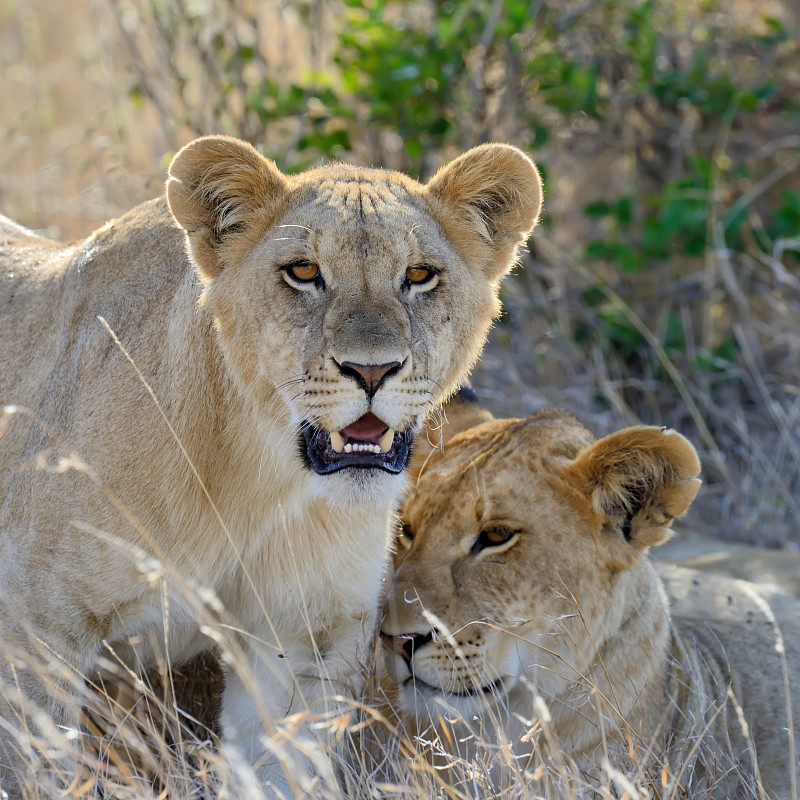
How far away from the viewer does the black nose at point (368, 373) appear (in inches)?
96.9

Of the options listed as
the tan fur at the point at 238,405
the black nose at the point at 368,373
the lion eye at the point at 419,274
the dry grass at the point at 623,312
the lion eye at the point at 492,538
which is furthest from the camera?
the dry grass at the point at 623,312

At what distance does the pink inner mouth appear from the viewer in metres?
2.61

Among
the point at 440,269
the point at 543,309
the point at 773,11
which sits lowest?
the point at 543,309

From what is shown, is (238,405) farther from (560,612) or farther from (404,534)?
(560,612)

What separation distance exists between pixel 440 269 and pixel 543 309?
326cm

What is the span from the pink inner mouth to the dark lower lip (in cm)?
4

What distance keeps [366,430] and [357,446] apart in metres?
0.04

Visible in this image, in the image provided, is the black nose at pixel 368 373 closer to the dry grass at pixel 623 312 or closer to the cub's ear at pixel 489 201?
the cub's ear at pixel 489 201

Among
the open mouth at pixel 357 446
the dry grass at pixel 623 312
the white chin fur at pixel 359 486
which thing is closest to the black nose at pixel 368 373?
the open mouth at pixel 357 446

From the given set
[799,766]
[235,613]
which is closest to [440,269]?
[235,613]

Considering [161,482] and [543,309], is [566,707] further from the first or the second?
[543,309]

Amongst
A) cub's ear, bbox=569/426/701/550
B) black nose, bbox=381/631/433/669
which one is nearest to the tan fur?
black nose, bbox=381/631/433/669

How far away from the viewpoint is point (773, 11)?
7.51 meters

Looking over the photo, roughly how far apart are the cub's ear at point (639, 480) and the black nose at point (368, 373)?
65cm
